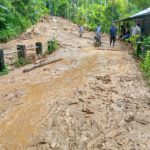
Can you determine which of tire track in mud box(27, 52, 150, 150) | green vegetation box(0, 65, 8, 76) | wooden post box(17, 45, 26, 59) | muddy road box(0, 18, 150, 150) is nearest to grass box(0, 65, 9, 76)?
green vegetation box(0, 65, 8, 76)

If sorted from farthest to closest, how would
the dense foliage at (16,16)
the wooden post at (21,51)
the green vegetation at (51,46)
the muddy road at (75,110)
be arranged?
the dense foliage at (16,16) → the green vegetation at (51,46) → the wooden post at (21,51) → the muddy road at (75,110)

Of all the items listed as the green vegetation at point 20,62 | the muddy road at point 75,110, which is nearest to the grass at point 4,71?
the muddy road at point 75,110

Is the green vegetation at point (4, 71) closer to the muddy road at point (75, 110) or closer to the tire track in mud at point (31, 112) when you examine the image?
the muddy road at point (75, 110)

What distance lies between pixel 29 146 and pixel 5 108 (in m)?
2.13

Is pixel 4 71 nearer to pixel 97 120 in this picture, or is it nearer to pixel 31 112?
pixel 31 112

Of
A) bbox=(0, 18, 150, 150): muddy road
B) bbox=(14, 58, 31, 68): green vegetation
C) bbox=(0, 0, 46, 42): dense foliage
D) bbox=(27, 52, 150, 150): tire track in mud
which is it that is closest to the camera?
bbox=(27, 52, 150, 150): tire track in mud

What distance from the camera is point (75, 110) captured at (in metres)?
6.59

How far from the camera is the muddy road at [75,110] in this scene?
5.29 m

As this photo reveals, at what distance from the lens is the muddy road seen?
5289mm

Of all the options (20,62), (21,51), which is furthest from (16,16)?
(20,62)

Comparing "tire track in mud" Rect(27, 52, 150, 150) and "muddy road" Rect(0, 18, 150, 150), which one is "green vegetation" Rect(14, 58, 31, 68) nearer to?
"muddy road" Rect(0, 18, 150, 150)

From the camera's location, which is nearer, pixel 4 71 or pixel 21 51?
pixel 4 71

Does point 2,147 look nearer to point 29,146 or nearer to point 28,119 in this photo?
point 29,146

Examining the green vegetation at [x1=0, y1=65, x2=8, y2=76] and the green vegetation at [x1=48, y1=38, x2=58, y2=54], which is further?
the green vegetation at [x1=48, y1=38, x2=58, y2=54]
